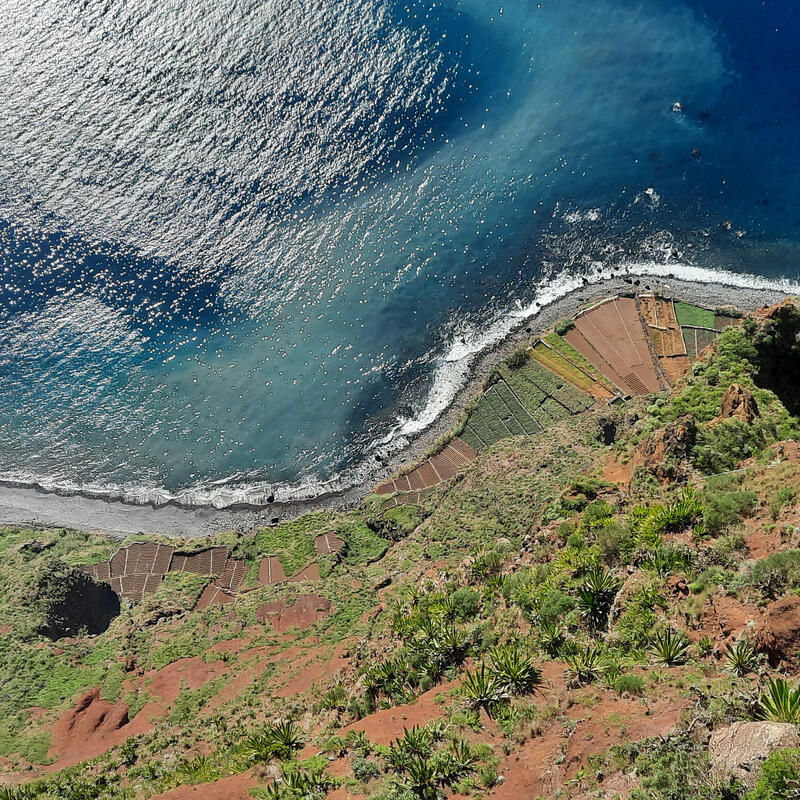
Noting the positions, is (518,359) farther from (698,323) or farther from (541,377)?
(698,323)

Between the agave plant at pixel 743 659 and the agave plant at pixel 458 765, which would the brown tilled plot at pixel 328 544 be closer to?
the agave plant at pixel 458 765

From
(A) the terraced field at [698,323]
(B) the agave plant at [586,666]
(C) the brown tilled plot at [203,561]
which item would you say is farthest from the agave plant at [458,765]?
(A) the terraced field at [698,323]

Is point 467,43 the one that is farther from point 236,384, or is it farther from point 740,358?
point 740,358

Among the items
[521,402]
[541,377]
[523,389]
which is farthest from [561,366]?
[521,402]

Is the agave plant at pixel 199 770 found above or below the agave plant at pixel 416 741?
below

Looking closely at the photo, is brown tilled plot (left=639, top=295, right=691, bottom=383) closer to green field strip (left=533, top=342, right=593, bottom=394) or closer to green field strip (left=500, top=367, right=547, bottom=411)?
green field strip (left=533, top=342, right=593, bottom=394)

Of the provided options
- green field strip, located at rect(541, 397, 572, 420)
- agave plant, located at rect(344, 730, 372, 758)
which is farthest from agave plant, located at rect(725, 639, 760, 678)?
green field strip, located at rect(541, 397, 572, 420)

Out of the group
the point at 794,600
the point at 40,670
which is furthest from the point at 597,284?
the point at 40,670

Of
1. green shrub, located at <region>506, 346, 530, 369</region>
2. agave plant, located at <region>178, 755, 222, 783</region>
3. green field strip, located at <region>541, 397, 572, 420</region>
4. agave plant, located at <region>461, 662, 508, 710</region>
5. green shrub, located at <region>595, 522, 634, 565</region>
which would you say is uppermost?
green shrub, located at <region>595, 522, 634, 565</region>
